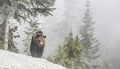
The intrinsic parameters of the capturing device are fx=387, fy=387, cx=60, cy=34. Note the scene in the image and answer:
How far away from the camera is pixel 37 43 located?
720 inches

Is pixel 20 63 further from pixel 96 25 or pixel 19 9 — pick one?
pixel 96 25

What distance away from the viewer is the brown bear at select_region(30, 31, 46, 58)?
1809 cm

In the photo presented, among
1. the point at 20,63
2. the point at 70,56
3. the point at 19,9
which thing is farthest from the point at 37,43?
the point at 70,56

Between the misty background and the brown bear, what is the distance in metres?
77.5

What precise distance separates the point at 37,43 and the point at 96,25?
11934 centimetres

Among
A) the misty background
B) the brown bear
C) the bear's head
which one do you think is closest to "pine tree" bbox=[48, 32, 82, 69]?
the brown bear

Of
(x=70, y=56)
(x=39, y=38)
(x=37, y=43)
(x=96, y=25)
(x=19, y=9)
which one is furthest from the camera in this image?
(x=96, y=25)

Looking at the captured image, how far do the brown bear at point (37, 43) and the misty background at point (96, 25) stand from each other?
254 feet

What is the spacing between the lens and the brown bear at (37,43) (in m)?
18.1

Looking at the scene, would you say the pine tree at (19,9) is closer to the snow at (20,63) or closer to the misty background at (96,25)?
the snow at (20,63)

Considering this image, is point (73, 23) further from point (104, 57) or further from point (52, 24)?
point (104, 57)

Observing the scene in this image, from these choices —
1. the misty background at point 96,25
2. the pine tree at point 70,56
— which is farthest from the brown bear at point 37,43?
the misty background at point 96,25

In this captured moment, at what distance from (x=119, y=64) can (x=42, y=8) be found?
68.2m

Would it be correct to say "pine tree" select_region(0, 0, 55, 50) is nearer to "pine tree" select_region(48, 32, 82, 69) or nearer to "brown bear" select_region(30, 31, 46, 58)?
"pine tree" select_region(48, 32, 82, 69)
